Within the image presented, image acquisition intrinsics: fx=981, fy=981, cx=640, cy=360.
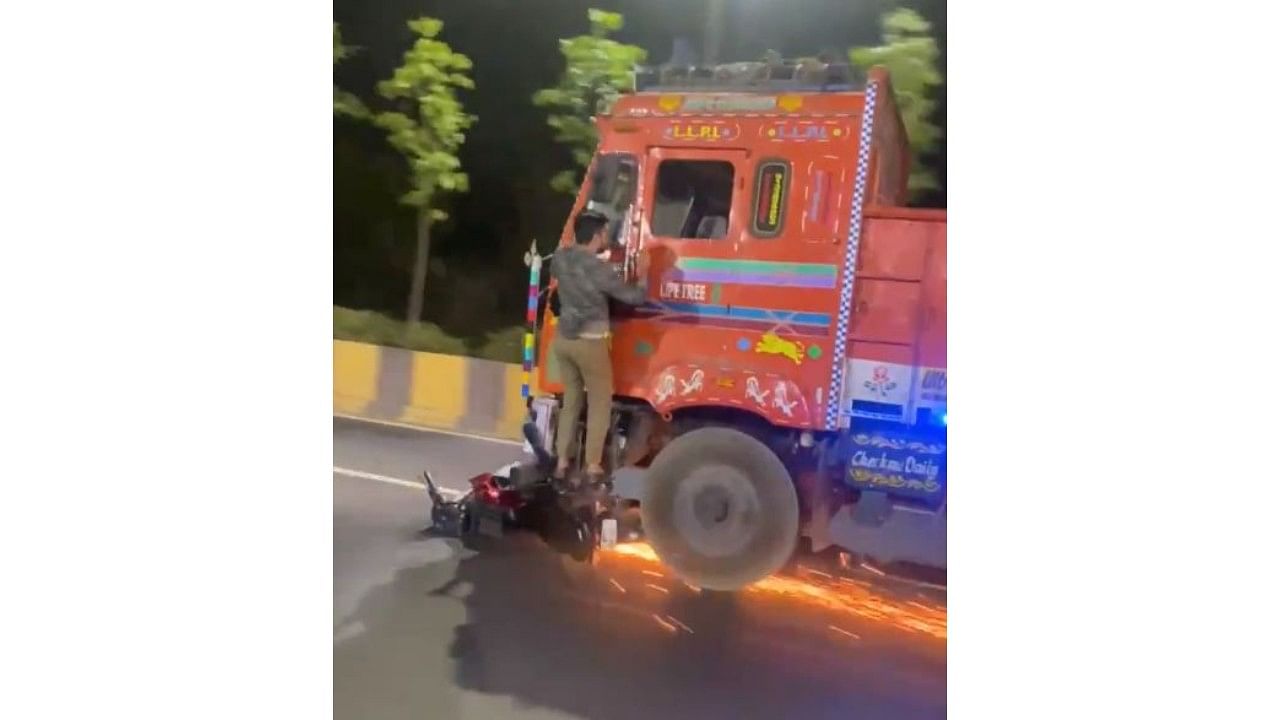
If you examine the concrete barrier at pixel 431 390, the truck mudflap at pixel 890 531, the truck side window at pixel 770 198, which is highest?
the truck side window at pixel 770 198

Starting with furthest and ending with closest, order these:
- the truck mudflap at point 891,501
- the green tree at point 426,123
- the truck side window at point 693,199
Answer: the green tree at point 426,123
the truck side window at point 693,199
the truck mudflap at point 891,501

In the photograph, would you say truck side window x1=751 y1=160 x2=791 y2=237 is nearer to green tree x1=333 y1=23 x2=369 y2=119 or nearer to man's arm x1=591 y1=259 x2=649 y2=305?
man's arm x1=591 y1=259 x2=649 y2=305

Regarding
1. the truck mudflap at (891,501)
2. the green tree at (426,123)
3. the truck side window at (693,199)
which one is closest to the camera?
the truck mudflap at (891,501)

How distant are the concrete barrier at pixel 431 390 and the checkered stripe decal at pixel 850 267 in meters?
0.52

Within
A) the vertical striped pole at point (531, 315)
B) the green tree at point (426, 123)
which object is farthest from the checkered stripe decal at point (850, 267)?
the green tree at point (426, 123)

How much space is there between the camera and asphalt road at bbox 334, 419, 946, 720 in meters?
1.53

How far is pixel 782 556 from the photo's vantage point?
5.15ft

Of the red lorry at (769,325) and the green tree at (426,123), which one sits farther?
the green tree at (426,123)

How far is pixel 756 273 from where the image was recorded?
159 cm

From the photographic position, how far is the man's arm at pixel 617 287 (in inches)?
64.0

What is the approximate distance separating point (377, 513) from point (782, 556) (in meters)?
0.70

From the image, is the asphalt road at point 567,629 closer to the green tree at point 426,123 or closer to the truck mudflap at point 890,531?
the truck mudflap at point 890,531
